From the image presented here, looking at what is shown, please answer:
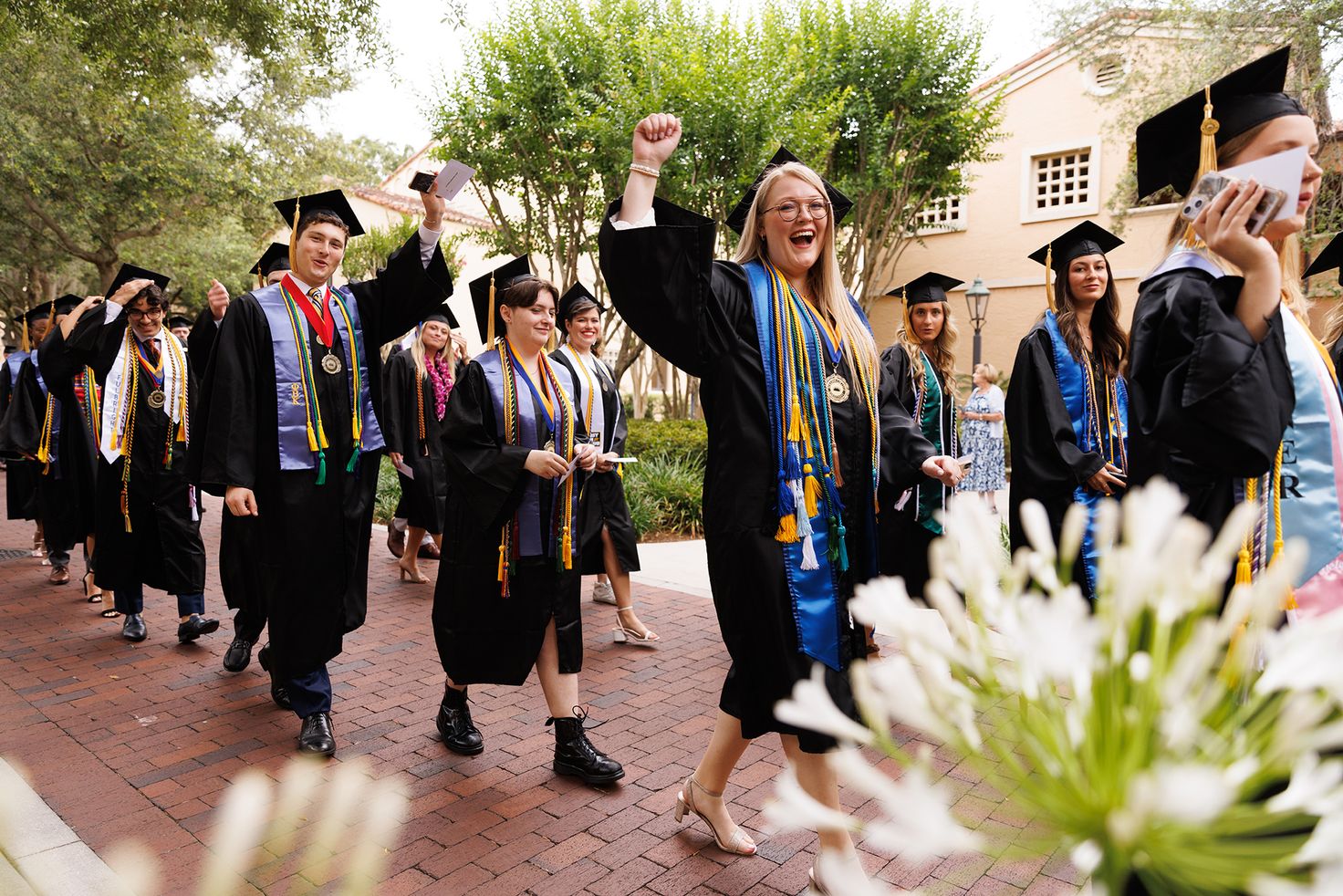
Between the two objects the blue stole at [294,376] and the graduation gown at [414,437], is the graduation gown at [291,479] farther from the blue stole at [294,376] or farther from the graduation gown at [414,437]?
the graduation gown at [414,437]

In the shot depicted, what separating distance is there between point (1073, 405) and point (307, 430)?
3.31 meters

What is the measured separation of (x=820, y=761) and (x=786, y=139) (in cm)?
1209

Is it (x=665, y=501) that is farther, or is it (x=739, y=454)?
(x=665, y=501)

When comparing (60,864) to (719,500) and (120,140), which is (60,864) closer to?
(719,500)

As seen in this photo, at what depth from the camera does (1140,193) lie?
99.2 inches

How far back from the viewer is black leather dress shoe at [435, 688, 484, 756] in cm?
399

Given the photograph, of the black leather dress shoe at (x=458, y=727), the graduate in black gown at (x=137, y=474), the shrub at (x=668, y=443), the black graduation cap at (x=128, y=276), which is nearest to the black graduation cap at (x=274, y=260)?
the black graduation cap at (x=128, y=276)

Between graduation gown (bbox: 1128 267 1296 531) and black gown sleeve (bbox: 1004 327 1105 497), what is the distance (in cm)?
170

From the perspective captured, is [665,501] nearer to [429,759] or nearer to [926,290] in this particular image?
[926,290]

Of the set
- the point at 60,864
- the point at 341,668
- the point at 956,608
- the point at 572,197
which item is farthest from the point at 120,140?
the point at 956,608

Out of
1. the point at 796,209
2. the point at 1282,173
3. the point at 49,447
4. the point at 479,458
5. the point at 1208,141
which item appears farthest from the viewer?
the point at 49,447

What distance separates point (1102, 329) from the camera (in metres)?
4.14

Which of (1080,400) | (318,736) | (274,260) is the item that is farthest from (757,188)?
(274,260)

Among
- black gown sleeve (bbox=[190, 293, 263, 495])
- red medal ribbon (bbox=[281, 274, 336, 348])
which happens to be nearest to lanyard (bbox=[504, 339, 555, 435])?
red medal ribbon (bbox=[281, 274, 336, 348])
